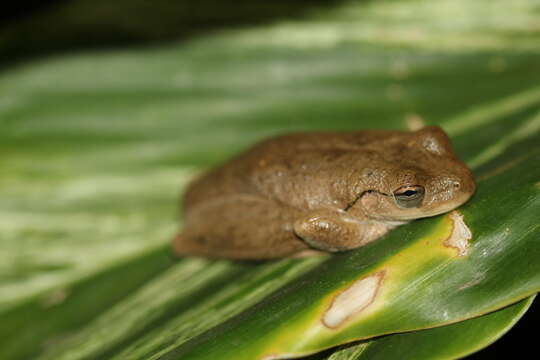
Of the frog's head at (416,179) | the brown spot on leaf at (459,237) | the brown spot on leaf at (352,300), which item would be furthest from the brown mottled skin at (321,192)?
the brown spot on leaf at (352,300)

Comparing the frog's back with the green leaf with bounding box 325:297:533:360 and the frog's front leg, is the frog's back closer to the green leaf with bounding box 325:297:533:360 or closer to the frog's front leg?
the frog's front leg

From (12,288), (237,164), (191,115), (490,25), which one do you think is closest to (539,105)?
(490,25)

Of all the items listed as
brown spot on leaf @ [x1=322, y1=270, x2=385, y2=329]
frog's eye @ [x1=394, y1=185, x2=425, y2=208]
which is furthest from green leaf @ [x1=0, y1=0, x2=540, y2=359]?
frog's eye @ [x1=394, y1=185, x2=425, y2=208]

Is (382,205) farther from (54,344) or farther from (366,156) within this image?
(54,344)

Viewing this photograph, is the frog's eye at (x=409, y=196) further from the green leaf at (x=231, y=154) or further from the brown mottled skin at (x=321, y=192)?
the green leaf at (x=231, y=154)

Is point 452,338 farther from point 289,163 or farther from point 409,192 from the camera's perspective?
point 289,163

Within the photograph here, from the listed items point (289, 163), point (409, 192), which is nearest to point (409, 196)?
point (409, 192)
